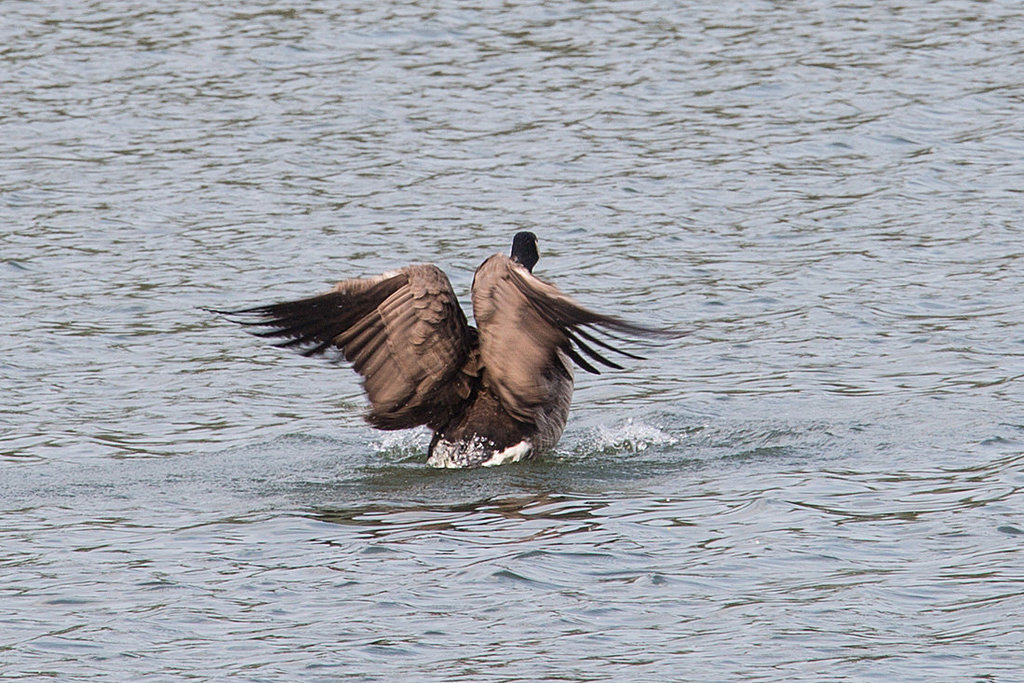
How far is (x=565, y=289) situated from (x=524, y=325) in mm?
4728

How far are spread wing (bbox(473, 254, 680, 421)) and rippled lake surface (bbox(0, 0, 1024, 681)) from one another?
649mm

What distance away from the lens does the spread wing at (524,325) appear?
9.17 metres

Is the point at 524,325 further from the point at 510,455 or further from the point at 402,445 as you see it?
the point at 402,445

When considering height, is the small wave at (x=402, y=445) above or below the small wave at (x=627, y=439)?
below

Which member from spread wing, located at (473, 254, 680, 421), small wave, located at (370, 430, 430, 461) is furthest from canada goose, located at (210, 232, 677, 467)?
small wave, located at (370, 430, 430, 461)

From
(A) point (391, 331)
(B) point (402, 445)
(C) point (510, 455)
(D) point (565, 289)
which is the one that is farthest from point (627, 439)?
(D) point (565, 289)

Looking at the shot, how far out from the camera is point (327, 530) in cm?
899

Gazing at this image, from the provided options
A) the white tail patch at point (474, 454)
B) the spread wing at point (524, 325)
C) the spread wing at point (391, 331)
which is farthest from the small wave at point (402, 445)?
the spread wing at point (524, 325)

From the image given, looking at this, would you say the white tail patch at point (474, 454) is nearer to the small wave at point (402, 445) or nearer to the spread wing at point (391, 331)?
the spread wing at point (391, 331)

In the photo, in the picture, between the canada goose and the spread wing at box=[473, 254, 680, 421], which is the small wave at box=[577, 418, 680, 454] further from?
the spread wing at box=[473, 254, 680, 421]

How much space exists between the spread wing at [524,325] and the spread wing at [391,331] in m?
0.22

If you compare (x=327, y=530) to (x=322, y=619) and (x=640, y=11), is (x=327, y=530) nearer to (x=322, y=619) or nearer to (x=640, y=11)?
(x=322, y=619)

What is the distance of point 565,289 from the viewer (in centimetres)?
1422

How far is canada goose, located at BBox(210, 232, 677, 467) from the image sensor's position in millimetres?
9398
